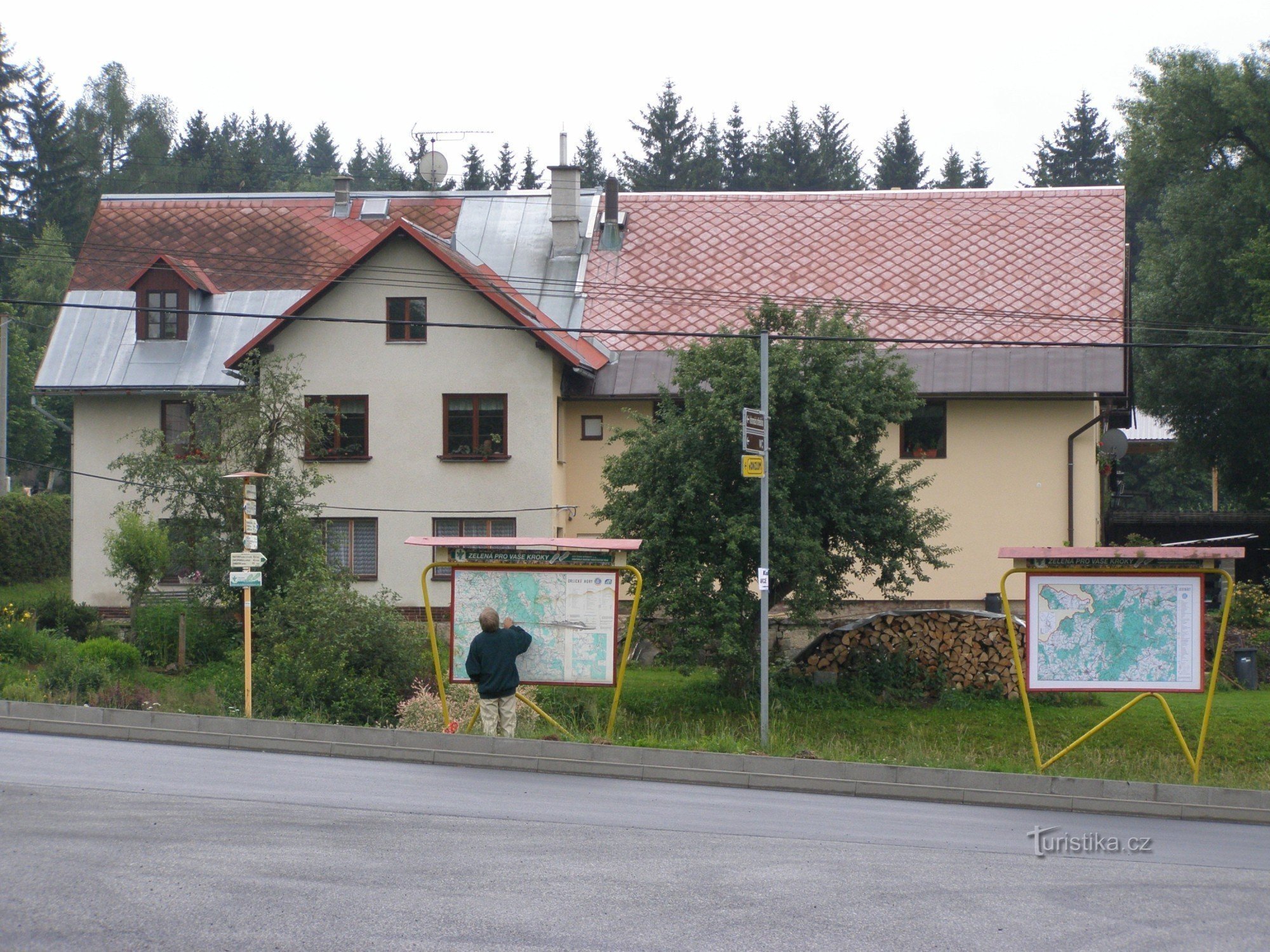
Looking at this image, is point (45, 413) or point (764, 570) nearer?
point (764, 570)

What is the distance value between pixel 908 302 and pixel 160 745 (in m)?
22.6

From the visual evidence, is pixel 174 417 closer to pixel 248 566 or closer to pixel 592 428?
pixel 592 428

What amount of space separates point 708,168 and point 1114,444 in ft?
154

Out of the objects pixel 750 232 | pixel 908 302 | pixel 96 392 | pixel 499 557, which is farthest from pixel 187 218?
pixel 499 557

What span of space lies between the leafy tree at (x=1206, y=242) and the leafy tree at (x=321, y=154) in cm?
8307

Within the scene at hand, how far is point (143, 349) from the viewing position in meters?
32.1

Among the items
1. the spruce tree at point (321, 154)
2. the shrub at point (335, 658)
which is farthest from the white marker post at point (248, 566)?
the spruce tree at point (321, 154)

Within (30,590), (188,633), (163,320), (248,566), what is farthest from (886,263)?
(30,590)

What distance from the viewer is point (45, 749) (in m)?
13.6

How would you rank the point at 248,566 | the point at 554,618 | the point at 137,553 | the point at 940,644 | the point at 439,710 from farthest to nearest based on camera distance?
1. the point at 137,553
2. the point at 940,644
3. the point at 248,566
4. the point at 439,710
5. the point at 554,618

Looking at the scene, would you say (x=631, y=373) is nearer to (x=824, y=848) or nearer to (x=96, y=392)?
(x=96, y=392)

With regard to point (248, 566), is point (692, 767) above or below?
below

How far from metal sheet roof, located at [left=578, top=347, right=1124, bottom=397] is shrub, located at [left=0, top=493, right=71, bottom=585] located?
64.5 ft

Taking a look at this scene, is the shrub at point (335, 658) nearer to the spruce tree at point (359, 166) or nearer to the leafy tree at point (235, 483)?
the leafy tree at point (235, 483)
